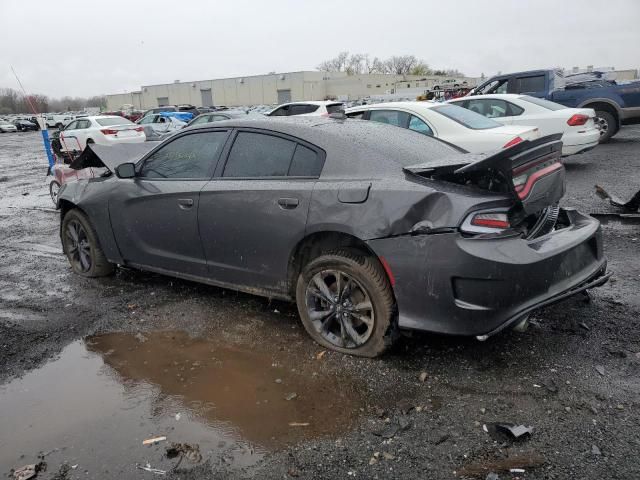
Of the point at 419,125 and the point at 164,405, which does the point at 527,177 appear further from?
the point at 419,125

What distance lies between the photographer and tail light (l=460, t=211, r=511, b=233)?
3.02 metres

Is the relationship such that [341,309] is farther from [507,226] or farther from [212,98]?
[212,98]

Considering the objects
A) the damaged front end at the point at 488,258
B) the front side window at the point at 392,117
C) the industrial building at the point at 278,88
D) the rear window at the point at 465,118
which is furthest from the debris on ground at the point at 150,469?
the industrial building at the point at 278,88

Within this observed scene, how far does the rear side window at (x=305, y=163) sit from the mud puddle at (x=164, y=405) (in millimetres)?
1296

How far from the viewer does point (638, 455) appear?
2.48 meters

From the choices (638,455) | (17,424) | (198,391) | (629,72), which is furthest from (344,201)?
(629,72)

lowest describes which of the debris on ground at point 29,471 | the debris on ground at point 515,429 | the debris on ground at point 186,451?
the debris on ground at point 29,471

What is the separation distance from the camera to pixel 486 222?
3049mm

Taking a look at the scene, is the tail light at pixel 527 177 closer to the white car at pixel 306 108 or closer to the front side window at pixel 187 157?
the front side window at pixel 187 157

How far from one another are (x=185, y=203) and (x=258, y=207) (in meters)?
0.82

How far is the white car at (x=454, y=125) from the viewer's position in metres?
7.59

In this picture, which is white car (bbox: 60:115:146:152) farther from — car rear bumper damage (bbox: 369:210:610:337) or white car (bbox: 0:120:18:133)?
white car (bbox: 0:120:18:133)

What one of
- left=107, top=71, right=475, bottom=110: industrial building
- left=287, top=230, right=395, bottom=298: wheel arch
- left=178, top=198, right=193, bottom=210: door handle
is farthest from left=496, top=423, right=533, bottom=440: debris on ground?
left=107, top=71, right=475, bottom=110: industrial building

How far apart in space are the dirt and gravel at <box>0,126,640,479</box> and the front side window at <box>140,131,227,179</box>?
117 cm
